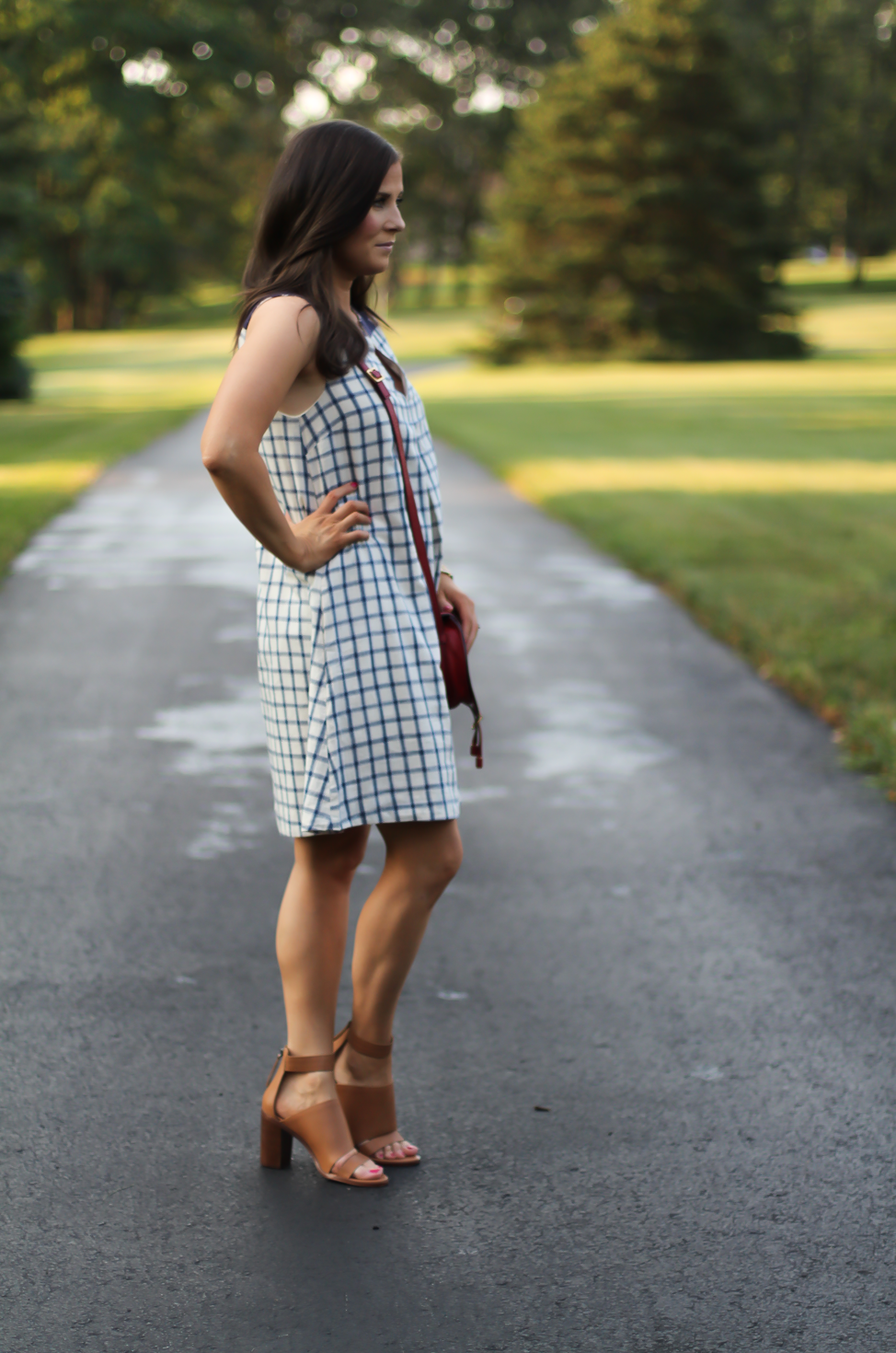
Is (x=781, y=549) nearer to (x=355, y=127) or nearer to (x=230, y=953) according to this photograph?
(x=230, y=953)

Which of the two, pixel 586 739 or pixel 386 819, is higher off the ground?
pixel 386 819

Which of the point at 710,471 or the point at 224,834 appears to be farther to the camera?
the point at 710,471

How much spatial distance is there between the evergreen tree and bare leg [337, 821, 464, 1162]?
133ft

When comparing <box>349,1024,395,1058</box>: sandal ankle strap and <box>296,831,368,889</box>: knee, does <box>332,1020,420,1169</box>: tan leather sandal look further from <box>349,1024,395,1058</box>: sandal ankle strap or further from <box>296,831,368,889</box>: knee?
<box>296,831,368,889</box>: knee

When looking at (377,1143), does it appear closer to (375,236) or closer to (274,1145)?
(274,1145)

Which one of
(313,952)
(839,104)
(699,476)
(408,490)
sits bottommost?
(699,476)

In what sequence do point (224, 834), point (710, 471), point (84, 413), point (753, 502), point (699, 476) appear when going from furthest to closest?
point (84, 413), point (710, 471), point (699, 476), point (753, 502), point (224, 834)

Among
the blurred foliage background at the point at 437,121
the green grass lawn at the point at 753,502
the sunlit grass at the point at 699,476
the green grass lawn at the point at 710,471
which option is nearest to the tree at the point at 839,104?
the blurred foliage background at the point at 437,121

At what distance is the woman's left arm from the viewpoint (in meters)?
3.05

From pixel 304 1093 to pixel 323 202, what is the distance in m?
1.78

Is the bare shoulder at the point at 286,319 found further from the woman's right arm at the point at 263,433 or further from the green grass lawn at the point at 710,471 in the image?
the green grass lawn at the point at 710,471

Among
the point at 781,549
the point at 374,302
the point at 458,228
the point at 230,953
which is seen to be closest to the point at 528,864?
the point at 230,953

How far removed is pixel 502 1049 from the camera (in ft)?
11.8

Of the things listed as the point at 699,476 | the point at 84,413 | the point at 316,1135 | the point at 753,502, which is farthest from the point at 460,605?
the point at 84,413
